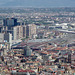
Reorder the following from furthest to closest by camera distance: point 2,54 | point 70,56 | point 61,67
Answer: point 2,54, point 70,56, point 61,67

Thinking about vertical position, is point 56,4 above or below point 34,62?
below

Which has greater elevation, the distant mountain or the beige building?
the beige building

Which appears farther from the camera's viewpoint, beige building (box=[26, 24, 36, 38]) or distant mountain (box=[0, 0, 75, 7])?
distant mountain (box=[0, 0, 75, 7])

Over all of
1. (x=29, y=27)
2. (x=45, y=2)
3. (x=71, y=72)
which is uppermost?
(x=71, y=72)

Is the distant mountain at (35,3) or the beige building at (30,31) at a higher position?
the beige building at (30,31)

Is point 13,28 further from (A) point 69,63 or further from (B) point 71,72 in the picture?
(B) point 71,72

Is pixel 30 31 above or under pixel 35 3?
above

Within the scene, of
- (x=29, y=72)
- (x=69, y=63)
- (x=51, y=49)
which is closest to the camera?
→ (x=29, y=72)

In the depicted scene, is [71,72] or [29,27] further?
[29,27]

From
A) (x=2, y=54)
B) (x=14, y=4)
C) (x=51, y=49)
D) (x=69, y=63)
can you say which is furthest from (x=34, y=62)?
(x=14, y=4)

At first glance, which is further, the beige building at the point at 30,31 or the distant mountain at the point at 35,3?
the distant mountain at the point at 35,3

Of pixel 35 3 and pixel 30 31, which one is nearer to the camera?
pixel 30 31
